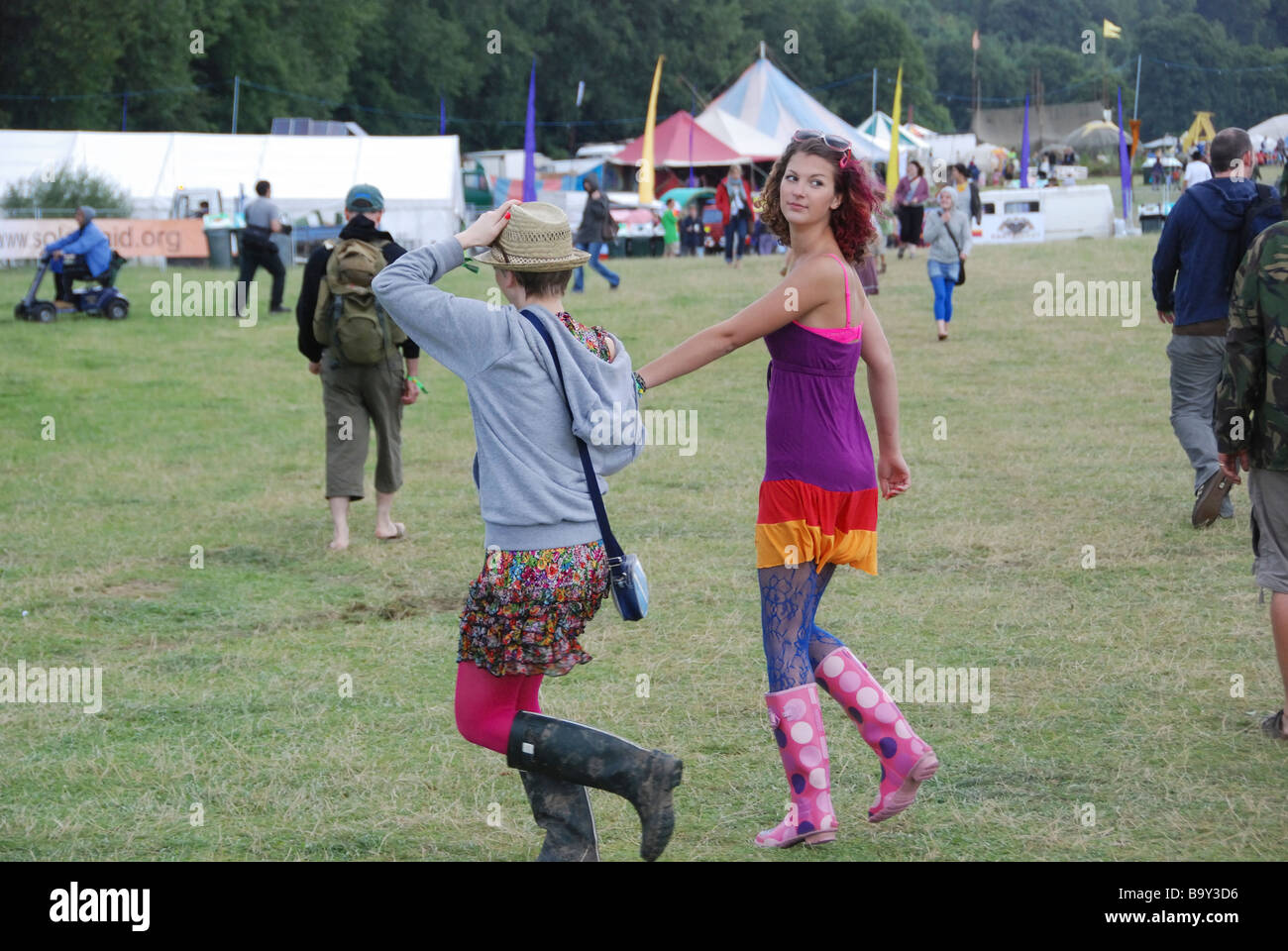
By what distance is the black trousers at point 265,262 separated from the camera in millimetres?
20344

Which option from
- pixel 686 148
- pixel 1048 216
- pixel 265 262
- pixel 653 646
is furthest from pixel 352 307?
pixel 686 148

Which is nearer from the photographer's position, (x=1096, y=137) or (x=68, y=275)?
(x=68, y=275)

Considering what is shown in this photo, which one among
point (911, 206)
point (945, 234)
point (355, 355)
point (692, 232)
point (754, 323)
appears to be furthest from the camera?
point (692, 232)

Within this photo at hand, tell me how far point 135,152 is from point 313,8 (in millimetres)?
27422

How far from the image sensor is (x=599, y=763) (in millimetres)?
3811

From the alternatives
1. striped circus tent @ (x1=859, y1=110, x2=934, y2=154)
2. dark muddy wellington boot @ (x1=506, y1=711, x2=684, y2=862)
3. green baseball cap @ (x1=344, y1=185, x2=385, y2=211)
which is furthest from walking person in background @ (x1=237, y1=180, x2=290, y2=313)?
striped circus tent @ (x1=859, y1=110, x2=934, y2=154)

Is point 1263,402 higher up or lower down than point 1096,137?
lower down

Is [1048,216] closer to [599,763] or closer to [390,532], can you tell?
[390,532]

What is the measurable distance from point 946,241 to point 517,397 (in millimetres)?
13663

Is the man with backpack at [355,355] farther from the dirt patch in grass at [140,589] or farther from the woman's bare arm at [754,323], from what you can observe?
the woman's bare arm at [754,323]

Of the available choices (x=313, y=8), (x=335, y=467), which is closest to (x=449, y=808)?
(x=335, y=467)

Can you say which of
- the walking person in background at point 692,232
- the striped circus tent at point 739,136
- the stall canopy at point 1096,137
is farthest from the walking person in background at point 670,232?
the stall canopy at point 1096,137
